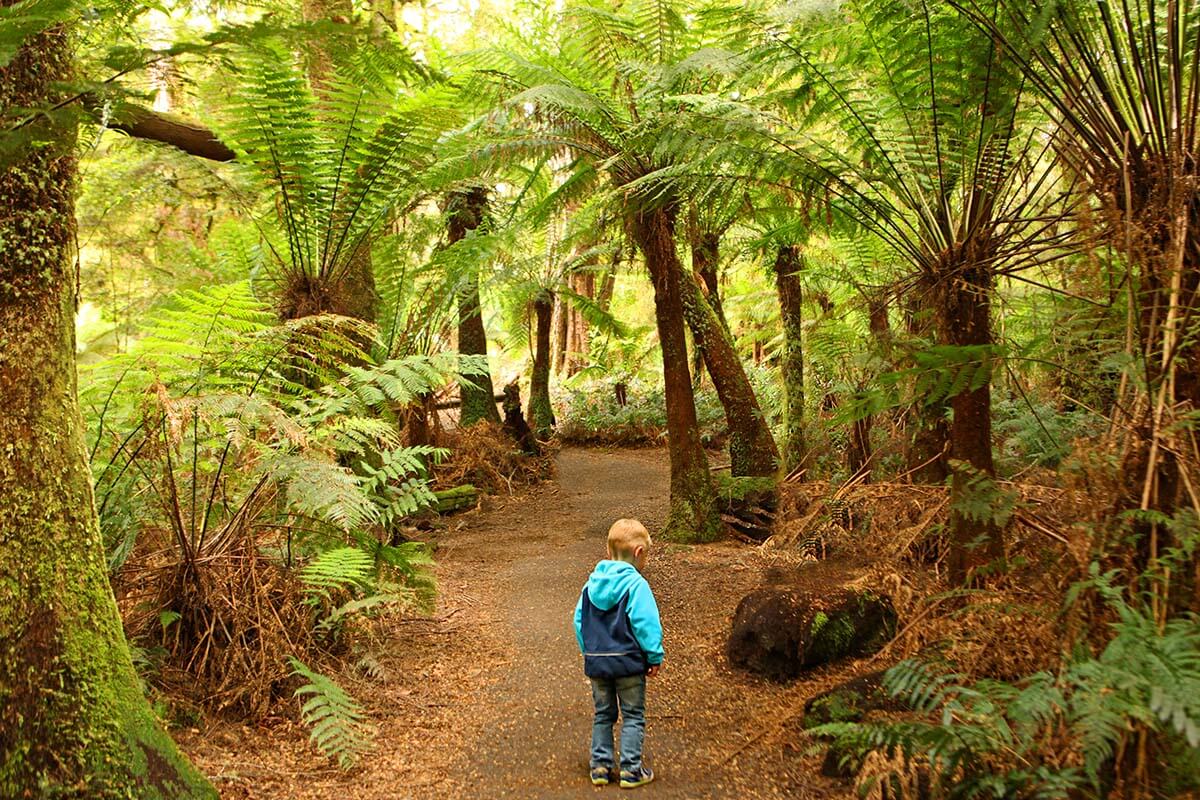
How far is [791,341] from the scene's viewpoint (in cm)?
766

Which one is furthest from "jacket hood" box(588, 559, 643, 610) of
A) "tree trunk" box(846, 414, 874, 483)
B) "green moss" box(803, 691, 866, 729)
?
"tree trunk" box(846, 414, 874, 483)

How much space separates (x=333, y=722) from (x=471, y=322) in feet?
24.6

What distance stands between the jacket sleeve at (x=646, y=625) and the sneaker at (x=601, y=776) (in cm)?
44

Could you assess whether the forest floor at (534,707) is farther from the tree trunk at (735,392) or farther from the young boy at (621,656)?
the tree trunk at (735,392)

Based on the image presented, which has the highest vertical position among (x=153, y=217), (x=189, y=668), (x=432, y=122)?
(x=153, y=217)

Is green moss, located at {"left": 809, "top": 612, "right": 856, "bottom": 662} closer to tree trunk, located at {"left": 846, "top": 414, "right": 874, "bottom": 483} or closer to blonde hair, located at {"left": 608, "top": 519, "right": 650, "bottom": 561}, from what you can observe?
blonde hair, located at {"left": 608, "top": 519, "right": 650, "bottom": 561}

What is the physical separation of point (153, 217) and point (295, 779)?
9071 mm

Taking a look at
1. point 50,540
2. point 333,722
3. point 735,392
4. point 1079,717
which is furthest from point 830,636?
point 735,392

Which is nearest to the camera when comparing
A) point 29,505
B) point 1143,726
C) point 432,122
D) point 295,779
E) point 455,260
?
point 1143,726

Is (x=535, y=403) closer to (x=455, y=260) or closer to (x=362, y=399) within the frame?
(x=455, y=260)

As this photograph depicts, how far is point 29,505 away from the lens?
6.89 ft

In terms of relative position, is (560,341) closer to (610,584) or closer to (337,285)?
(337,285)

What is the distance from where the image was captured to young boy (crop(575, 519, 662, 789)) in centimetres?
288

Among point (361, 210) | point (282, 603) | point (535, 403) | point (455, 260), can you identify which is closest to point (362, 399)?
point (282, 603)
